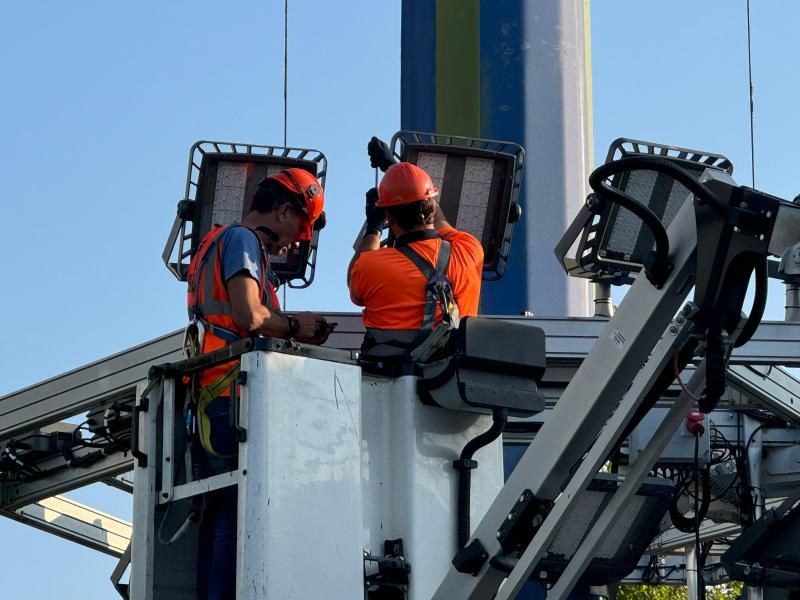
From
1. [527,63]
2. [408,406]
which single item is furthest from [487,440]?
[527,63]

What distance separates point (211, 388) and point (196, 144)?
8.77 feet

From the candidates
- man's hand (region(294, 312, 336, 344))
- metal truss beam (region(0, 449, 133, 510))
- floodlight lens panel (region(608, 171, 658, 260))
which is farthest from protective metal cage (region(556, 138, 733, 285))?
metal truss beam (region(0, 449, 133, 510))

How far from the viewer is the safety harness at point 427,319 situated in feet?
18.3

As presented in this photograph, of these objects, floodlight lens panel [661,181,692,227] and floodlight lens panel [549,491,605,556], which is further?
floodlight lens panel [661,181,692,227]

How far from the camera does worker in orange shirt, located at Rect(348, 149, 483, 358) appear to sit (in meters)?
5.71

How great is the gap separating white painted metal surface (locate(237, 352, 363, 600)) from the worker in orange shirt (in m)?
0.84

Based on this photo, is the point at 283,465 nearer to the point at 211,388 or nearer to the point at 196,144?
the point at 211,388

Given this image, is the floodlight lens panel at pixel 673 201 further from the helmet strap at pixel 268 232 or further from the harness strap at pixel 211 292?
the harness strap at pixel 211 292

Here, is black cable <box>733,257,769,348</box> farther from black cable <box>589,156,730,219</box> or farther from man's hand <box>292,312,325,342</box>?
man's hand <box>292,312,325,342</box>

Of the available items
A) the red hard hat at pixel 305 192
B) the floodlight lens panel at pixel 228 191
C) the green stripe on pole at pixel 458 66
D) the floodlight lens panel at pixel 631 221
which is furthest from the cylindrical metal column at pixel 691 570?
the red hard hat at pixel 305 192

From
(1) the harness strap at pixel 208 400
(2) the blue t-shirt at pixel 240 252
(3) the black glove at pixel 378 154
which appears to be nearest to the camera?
(1) the harness strap at pixel 208 400

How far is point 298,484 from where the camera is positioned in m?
4.66

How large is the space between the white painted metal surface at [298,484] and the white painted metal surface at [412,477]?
0.93 feet

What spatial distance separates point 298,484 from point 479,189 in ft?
9.40
